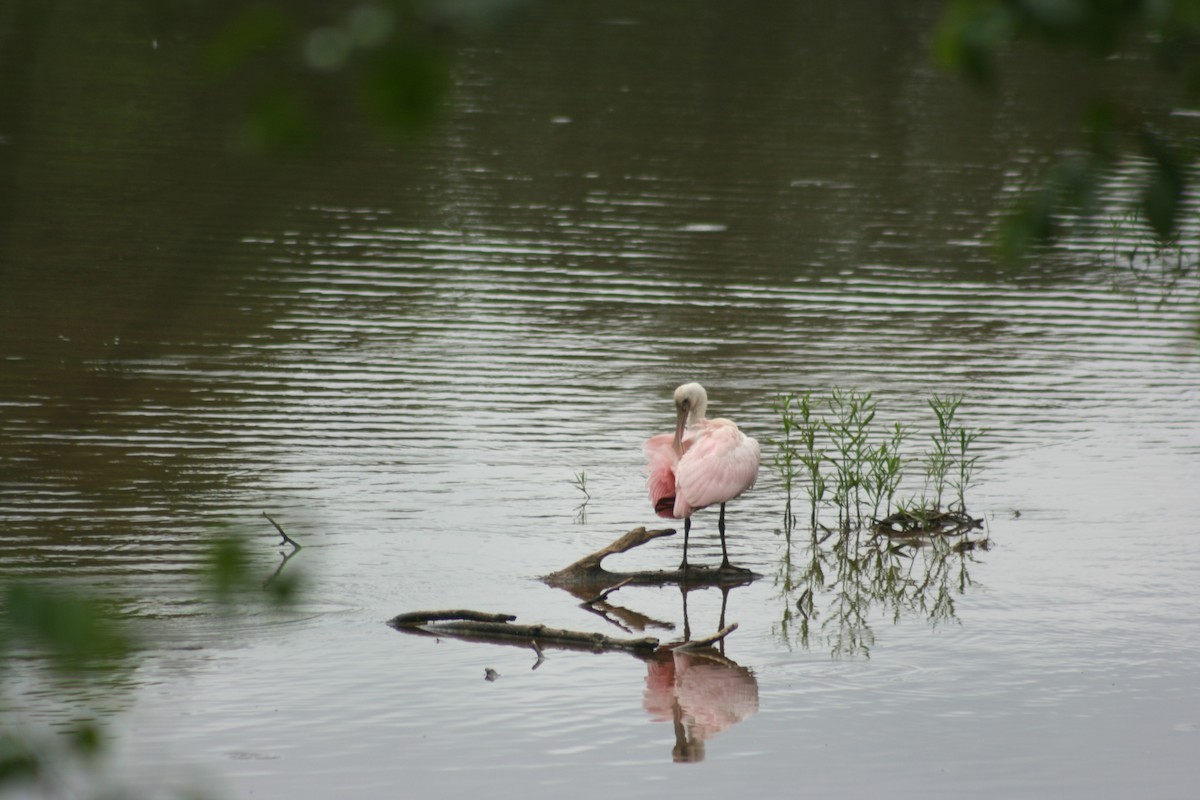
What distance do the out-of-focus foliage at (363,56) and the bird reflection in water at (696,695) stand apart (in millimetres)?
5740

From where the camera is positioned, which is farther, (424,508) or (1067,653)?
(424,508)

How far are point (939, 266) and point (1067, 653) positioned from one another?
1027cm

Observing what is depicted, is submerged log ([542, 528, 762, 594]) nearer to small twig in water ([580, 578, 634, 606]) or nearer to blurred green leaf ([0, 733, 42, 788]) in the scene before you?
Answer: small twig in water ([580, 578, 634, 606])

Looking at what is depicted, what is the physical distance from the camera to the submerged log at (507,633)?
811 cm

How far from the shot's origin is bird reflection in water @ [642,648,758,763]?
23.7ft

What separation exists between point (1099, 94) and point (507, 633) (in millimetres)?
6397

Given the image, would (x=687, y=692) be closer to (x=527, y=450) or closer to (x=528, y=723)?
(x=528, y=723)

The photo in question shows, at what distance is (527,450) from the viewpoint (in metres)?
11.7

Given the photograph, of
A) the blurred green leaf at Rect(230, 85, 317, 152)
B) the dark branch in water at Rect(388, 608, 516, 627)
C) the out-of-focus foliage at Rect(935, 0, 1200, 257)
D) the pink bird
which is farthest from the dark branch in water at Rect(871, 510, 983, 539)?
the blurred green leaf at Rect(230, 85, 317, 152)

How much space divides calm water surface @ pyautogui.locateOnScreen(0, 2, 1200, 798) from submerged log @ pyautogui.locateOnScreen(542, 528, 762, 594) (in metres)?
0.12

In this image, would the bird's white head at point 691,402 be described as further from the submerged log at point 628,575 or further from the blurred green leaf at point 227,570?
the blurred green leaf at point 227,570

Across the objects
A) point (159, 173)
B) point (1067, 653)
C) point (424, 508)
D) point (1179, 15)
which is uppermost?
point (159, 173)

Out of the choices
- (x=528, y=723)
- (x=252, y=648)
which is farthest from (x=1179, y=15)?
(x=252, y=648)

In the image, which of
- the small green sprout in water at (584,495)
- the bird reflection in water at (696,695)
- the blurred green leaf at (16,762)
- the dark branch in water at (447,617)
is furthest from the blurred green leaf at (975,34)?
the small green sprout in water at (584,495)
